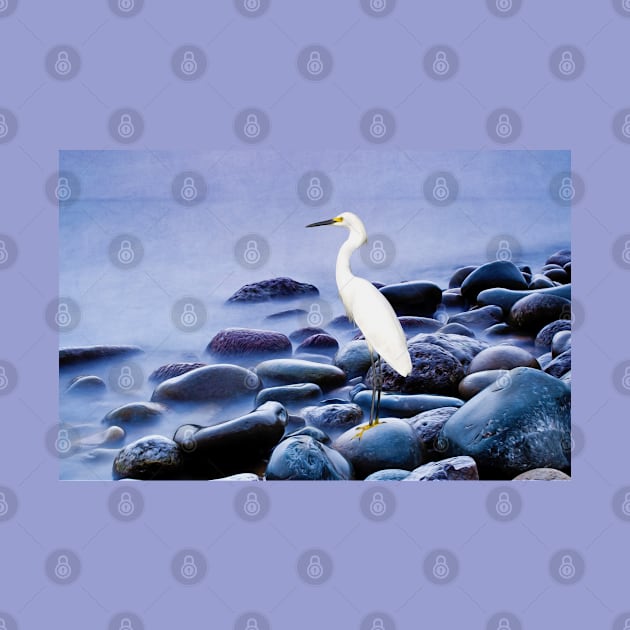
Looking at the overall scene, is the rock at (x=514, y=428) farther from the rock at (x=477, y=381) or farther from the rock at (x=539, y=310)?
the rock at (x=539, y=310)

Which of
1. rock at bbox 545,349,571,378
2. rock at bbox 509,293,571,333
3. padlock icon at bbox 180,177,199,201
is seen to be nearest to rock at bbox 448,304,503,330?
rock at bbox 509,293,571,333

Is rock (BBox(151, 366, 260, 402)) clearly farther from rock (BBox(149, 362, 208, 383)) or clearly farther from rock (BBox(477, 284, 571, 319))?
rock (BBox(477, 284, 571, 319))

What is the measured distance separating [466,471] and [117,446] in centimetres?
203

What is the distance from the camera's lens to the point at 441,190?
498 cm

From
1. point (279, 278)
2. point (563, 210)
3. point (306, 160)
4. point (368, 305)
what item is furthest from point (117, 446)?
point (563, 210)

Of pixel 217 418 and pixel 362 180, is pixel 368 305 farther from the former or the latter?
pixel 217 418

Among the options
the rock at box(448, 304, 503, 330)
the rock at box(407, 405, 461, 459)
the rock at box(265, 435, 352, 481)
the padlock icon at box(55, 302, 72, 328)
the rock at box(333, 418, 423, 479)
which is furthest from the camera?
the rock at box(448, 304, 503, 330)

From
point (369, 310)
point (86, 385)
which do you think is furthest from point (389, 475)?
point (86, 385)

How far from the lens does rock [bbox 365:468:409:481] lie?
4.65 meters

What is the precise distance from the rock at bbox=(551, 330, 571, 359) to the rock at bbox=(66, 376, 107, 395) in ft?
8.99

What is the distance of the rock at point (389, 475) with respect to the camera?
15.3 ft

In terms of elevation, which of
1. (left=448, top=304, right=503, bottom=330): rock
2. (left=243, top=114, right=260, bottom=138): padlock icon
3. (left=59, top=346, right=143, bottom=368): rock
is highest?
(left=243, top=114, right=260, bottom=138): padlock icon

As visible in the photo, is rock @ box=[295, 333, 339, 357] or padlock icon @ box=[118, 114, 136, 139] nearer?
padlock icon @ box=[118, 114, 136, 139]

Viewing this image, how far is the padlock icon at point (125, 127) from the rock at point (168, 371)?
1377 mm
